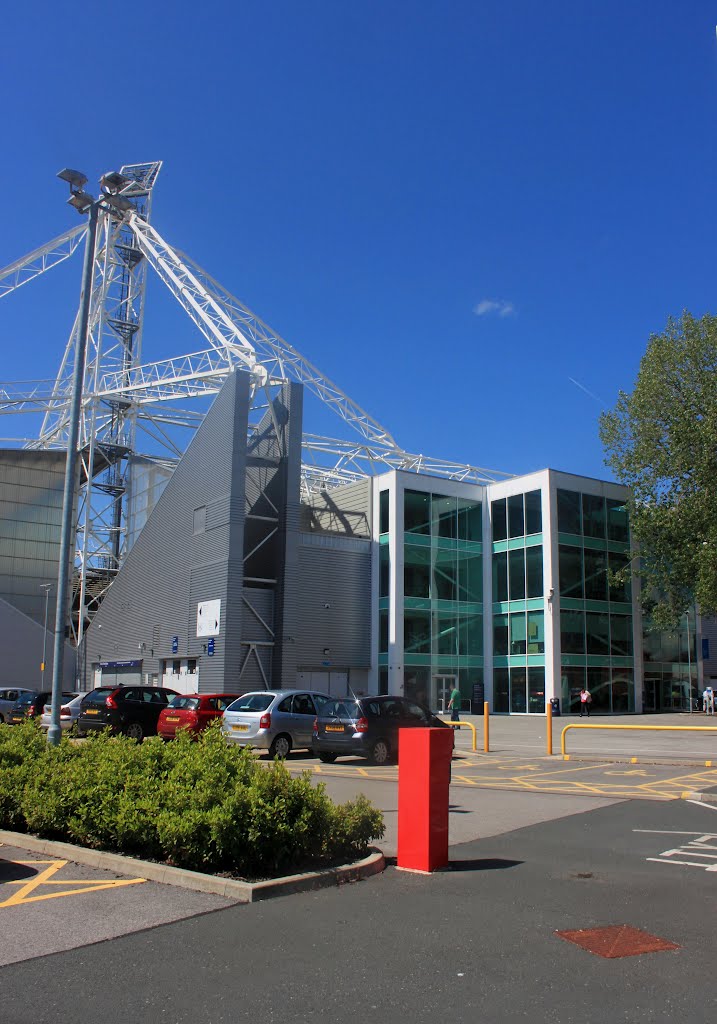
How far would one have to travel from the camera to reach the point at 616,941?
Result: 5.79 metres

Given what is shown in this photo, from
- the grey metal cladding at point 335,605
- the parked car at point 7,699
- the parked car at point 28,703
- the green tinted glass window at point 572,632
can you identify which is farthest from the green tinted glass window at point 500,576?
the parked car at point 7,699

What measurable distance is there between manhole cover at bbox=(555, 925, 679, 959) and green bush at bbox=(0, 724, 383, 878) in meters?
2.48

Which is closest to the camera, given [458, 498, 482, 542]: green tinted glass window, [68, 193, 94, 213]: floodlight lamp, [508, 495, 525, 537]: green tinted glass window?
[68, 193, 94, 213]: floodlight lamp

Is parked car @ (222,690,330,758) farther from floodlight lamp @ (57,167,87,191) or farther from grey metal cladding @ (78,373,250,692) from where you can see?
grey metal cladding @ (78,373,250,692)

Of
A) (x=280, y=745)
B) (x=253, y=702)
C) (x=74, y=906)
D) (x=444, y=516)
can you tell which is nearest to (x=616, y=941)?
(x=74, y=906)

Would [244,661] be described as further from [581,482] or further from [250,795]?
[250,795]

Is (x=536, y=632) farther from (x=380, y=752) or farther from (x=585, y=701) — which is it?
(x=380, y=752)

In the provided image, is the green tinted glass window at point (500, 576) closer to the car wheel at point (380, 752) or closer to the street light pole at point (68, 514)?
the car wheel at point (380, 752)

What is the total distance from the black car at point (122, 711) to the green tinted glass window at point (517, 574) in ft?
76.2

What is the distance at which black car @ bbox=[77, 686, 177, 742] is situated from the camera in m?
24.8

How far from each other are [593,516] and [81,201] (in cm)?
3488

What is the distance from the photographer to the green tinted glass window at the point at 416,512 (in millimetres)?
44531

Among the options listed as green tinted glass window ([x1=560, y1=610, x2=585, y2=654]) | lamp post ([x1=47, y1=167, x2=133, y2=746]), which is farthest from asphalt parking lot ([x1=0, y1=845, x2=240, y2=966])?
green tinted glass window ([x1=560, y1=610, x2=585, y2=654])

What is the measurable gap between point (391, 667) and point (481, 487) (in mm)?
11204
